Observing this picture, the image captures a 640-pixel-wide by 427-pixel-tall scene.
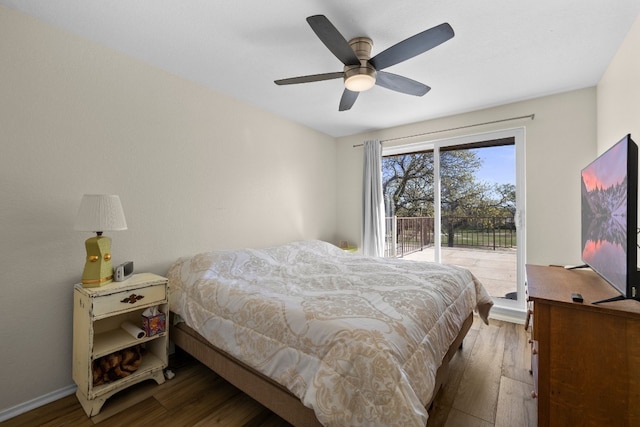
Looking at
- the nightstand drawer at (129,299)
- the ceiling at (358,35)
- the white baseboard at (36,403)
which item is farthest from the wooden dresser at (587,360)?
the white baseboard at (36,403)

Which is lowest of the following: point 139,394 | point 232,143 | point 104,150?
point 139,394

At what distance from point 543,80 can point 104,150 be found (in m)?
3.71

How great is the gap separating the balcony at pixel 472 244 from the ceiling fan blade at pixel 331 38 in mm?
2568

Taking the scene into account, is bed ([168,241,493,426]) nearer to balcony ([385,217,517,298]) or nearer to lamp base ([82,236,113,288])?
lamp base ([82,236,113,288])

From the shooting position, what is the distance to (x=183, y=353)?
226cm

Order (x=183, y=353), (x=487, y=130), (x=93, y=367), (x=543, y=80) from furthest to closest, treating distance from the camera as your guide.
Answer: (x=487, y=130), (x=543, y=80), (x=183, y=353), (x=93, y=367)

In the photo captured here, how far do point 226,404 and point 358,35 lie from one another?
2.54m

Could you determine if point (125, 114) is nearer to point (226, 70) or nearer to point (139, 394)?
point (226, 70)

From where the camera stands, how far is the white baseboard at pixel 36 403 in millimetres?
1552

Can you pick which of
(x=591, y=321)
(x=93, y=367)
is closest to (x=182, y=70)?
(x=93, y=367)

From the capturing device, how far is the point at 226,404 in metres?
1.68

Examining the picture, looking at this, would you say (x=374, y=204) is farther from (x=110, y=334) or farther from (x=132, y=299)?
(x=110, y=334)

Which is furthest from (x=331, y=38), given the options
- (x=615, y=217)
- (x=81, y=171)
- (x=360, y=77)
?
(x=81, y=171)

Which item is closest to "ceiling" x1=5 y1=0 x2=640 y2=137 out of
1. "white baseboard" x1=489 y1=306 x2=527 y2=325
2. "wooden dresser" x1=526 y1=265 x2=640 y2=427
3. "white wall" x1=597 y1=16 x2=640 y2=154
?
"white wall" x1=597 y1=16 x2=640 y2=154
